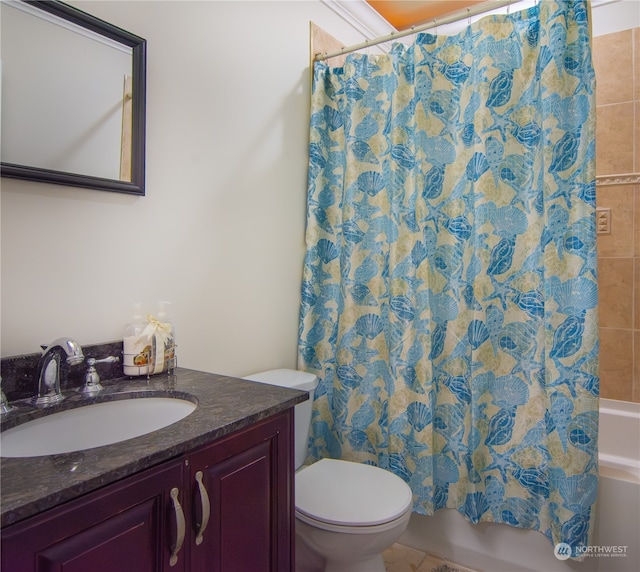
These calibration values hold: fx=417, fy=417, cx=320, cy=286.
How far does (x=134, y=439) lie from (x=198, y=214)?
3.18 ft

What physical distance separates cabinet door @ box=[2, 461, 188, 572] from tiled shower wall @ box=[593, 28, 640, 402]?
→ 8.20 feet

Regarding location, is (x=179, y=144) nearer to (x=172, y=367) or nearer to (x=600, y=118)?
(x=172, y=367)

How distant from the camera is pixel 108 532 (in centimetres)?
72

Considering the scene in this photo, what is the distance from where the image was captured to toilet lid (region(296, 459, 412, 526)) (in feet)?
4.49

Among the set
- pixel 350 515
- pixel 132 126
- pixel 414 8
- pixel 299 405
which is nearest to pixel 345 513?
pixel 350 515

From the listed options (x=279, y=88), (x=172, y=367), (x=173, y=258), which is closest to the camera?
(x=172, y=367)

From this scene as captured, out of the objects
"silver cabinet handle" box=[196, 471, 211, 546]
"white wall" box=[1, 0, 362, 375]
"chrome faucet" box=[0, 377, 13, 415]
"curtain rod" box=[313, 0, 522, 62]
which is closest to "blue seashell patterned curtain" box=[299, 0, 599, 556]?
"curtain rod" box=[313, 0, 522, 62]

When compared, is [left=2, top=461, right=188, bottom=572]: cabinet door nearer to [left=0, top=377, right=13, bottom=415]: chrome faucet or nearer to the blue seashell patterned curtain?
[left=0, top=377, right=13, bottom=415]: chrome faucet

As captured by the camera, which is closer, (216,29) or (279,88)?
(216,29)

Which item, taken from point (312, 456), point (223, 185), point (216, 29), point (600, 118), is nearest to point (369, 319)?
point (312, 456)

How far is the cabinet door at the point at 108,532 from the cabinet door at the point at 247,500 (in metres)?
0.06

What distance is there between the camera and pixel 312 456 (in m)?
2.11

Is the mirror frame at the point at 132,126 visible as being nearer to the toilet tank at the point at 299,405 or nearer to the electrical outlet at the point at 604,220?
the toilet tank at the point at 299,405

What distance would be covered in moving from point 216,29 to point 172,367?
1.33 meters
